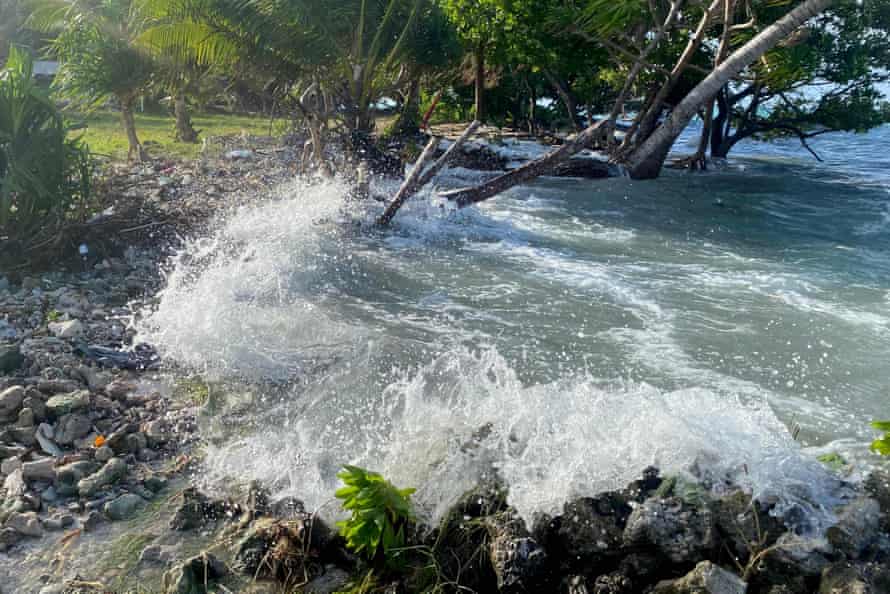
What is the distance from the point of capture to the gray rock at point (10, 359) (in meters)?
6.07

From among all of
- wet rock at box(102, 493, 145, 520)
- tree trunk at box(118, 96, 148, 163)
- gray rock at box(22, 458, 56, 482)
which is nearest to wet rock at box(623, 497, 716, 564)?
wet rock at box(102, 493, 145, 520)

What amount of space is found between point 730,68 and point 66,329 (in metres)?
9.31

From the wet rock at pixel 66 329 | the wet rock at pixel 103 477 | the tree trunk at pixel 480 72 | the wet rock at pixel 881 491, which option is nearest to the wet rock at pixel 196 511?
the wet rock at pixel 103 477

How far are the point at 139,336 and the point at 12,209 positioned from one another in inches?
123

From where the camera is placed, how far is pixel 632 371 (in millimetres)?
6480

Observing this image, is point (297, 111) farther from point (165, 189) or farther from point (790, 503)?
point (790, 503)

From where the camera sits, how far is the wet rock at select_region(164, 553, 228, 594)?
3.90 m

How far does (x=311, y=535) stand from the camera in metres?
4.23

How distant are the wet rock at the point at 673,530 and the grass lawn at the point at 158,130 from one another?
1318 cm

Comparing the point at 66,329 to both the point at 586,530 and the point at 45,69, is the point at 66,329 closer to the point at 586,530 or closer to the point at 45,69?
the point at 586,530

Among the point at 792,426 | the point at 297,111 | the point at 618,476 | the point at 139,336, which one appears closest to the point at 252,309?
the point at 139,336

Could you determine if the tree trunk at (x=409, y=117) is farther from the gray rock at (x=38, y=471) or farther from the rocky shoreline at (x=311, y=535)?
the gray rock at (x=38, y=471)

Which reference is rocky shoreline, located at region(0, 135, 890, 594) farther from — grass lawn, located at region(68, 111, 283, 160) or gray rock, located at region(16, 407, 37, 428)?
grass lawn, located at region(68, 111, 283, 160)

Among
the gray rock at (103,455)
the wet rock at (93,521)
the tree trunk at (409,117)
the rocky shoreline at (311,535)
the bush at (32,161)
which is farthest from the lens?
the tree trunk at (409,117)
